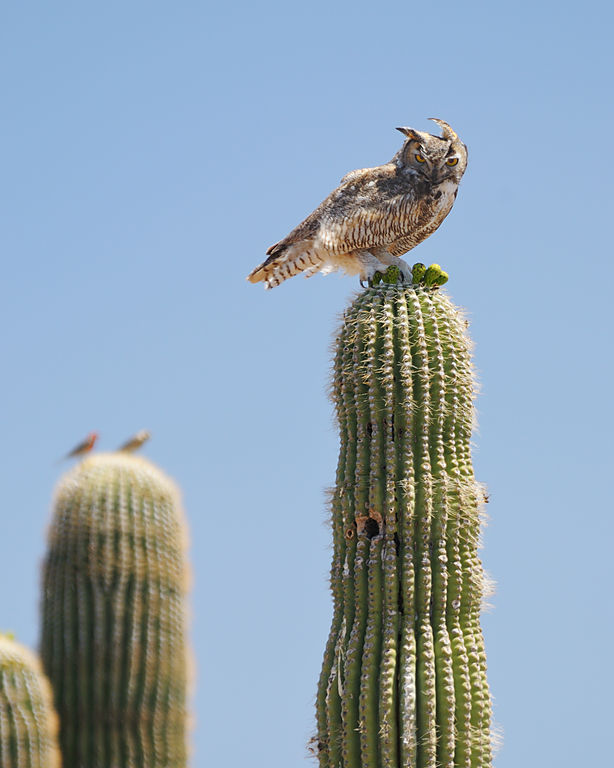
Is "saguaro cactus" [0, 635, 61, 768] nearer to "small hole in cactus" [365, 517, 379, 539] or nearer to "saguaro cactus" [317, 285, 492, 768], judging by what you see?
"saguaro cactus" [317, 285, 492, 768]

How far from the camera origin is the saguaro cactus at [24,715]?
823 centimetres

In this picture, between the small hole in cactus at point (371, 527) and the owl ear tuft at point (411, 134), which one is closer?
the small hole in cactus at point (371, 527)

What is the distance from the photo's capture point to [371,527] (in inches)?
360

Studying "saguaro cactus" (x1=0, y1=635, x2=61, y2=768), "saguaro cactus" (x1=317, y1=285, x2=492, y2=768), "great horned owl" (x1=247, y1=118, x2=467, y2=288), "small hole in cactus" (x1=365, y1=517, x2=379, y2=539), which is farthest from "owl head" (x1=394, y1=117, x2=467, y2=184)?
"saguaro cactus" (x1=0, y1=635, x2=61, y2=768)

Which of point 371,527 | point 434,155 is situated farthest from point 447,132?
point 371,527

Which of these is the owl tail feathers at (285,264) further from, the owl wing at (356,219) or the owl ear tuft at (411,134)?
the owl ear tuft at (411,134)

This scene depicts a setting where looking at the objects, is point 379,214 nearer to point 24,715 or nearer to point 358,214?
point 358,214

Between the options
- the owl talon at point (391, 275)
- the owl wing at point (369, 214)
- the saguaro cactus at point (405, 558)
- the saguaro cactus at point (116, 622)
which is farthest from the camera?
the owl wing at point (369, 214)

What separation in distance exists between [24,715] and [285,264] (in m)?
3.94

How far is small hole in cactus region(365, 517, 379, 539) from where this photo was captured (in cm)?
912

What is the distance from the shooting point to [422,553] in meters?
9.02

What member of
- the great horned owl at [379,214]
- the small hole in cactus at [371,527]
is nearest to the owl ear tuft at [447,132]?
the great horned owl at [379,214]

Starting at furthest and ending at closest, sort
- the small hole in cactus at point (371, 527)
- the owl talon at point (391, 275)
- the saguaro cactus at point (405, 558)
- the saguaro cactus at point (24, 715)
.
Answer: the owl talon at point (391, 275) → the small hole in cactus at point (371, 527) → the saguaro cactus at point (405, 558) → the saguaro cactus at point (24, 715)

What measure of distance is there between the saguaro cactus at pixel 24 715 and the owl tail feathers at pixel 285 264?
3489 millimetres
